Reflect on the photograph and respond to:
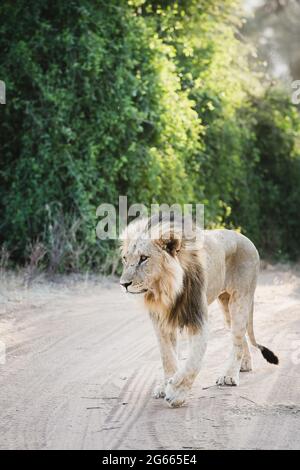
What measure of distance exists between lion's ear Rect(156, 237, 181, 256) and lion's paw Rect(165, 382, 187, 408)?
2.56 feet

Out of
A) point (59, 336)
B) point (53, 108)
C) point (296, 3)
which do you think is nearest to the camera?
point (59, 336)

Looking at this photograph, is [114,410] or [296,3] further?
[296,3]

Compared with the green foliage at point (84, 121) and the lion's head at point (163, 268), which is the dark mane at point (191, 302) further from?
the green foliage at point (84, 121)

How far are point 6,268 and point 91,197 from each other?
148cm

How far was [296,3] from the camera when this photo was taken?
30.7 m

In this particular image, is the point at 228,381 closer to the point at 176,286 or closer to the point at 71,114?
the point at 176,286

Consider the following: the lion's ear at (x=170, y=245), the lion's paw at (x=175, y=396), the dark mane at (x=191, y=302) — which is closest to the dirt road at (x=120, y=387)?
the lion's paw at (x=175, y=396)

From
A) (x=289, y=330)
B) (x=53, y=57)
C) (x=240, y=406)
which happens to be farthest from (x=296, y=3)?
(x=240, y=406)

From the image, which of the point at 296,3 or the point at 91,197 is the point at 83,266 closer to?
the point at 91,197

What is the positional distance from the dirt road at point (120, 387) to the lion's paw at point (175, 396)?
0.05m

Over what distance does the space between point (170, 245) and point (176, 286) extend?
9.7 inches

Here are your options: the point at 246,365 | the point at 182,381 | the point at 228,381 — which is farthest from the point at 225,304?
the point at 182,381

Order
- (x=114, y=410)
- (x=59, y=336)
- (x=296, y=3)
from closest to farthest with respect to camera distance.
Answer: (x=114, y=410), (x=59, y=336), (x=296, y=3)

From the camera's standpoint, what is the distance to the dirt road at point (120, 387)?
415 centimetres
